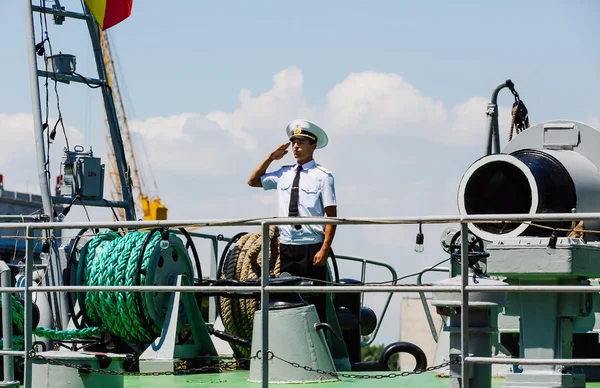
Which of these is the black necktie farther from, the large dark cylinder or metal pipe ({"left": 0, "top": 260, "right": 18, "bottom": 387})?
metal pipe ({"left": 0, "top": 260, "right": 18, "bottom": 387})

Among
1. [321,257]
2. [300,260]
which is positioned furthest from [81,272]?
[321,257]

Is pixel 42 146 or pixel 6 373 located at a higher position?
pixel 42 146

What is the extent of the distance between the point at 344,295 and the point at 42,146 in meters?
3.16

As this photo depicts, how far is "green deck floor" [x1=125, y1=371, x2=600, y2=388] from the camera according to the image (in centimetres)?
794

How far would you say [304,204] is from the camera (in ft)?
27.4

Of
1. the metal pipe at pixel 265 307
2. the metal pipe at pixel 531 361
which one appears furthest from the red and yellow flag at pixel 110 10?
the metal pipe at pixel 531 361

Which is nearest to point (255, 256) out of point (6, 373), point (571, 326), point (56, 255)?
point (56, 255)

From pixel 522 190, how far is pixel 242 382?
2.40 m

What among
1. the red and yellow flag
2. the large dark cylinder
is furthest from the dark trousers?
the red and yellow flag

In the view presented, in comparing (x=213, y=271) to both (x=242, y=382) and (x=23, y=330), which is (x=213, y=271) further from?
(x=242, y=382)

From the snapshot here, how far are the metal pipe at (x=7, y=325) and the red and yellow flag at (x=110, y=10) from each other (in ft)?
14.5

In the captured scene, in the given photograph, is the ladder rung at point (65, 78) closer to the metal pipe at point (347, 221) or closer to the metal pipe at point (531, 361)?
the metal pipe at point (347, 221)

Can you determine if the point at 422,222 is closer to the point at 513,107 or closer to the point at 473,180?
the point at 473,180

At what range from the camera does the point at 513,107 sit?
994 cm
